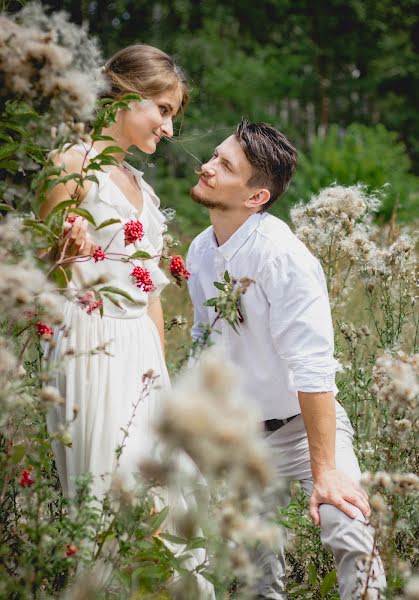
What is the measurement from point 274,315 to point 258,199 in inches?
21.2

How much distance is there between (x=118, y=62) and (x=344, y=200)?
1.05 m

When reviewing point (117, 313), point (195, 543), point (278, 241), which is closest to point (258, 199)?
point (278, 241)

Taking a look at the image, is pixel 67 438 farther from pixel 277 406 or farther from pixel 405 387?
pixel 277 406

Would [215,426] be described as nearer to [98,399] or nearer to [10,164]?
[10,164]

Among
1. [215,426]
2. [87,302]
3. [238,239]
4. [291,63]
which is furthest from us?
[291,63]

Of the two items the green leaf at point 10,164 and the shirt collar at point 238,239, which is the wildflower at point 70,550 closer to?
the green leaf at point 10,164

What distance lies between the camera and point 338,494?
7.07ft

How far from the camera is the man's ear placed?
8.90 ft

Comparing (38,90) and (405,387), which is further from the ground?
(38,90)

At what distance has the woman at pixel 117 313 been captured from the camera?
215 cm

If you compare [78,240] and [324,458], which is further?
[324,458]

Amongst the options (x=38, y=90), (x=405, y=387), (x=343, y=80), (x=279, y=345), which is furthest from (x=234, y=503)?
(x=343, y=80)

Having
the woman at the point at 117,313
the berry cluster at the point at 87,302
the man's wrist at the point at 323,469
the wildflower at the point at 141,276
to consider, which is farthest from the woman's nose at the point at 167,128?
the man's wrist at the point at 323,469

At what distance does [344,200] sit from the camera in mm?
2949
